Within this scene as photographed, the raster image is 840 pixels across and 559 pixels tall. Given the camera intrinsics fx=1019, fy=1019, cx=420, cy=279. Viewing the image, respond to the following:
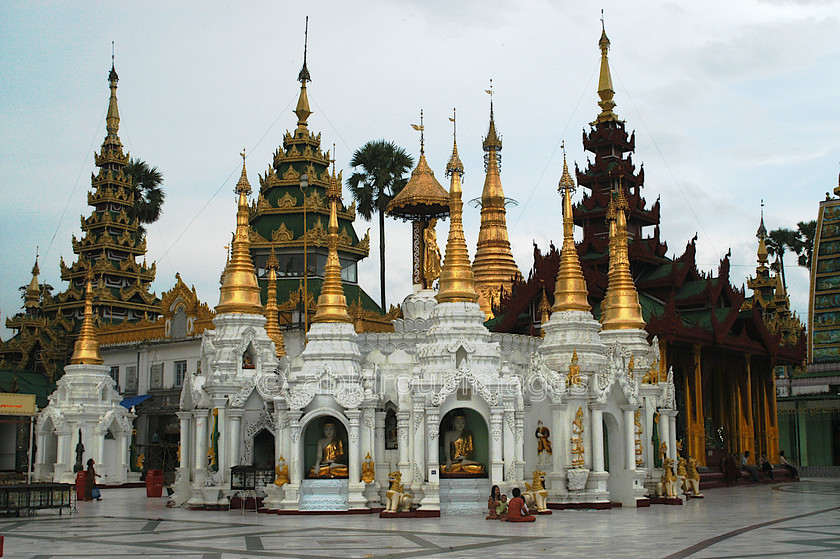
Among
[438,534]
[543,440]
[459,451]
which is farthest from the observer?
[543,440]

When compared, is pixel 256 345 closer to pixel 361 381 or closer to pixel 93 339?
pixel 361 381

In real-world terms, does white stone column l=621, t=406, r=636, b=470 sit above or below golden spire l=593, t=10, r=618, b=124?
below

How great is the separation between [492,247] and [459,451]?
2788 cm

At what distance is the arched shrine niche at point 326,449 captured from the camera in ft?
87.4

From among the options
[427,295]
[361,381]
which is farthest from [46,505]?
[427,295]

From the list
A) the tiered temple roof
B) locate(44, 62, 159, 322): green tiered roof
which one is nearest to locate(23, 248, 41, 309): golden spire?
locate(44, 62, 159, 322): green tiered roof

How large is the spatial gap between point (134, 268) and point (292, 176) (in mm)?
15063

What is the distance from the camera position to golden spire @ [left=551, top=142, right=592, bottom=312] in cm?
2989

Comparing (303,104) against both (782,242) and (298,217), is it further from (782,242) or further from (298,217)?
(782,242)

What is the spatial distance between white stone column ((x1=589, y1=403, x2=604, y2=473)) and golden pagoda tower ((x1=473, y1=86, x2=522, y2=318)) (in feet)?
75.6

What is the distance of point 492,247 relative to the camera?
2096 inches

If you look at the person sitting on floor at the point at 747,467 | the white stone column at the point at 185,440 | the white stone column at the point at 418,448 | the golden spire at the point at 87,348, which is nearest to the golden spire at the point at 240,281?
the white stone column at the point at 185,440

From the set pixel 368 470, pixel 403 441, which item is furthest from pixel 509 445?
pixel 368 470

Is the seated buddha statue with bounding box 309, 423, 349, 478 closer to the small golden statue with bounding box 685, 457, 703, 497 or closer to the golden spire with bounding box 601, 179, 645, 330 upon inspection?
the golden spire with bounding box 601, 179, 645, 330
